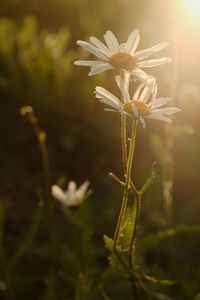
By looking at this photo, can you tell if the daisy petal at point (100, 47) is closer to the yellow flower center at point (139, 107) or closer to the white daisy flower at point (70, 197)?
the yellow flower center at point (139, 107)

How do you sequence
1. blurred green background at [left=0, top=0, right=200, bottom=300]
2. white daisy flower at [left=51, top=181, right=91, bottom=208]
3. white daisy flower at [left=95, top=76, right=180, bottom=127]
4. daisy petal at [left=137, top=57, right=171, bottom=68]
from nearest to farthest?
white daisy flower at [left=95, top=76, right=180, bottom=127], daisy petal at [left=137, top=57, right=171, bottom=68], white daisy flower at [left=51, top=181, right=91, bottom=208], blurred green background at [left=0, top=0, right=200, bottom=300]

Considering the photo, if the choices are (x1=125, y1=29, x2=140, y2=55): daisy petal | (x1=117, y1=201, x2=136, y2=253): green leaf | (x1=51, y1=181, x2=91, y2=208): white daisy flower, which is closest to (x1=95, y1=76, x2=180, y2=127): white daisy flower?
(x1=125, y1=29, x2=140, y2=55): daisy petal

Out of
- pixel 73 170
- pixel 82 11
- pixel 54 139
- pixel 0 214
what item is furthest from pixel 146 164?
pixel 82 11

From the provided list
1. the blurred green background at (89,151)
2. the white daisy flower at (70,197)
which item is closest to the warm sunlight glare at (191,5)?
the blurred green background at (89,151)

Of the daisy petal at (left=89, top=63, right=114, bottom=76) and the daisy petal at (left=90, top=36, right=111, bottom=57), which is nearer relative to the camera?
the daisy petal at (left=89, top=63, right=114, bottom=76)

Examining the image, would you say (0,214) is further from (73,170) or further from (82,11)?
(82,11)

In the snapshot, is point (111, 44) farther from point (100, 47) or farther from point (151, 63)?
point (151, 63)

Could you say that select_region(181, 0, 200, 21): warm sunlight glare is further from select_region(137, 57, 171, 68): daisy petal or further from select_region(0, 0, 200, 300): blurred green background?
select_region(137, 57, 171, 68): daisy petal
